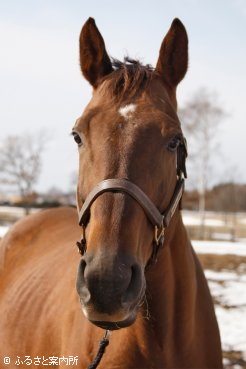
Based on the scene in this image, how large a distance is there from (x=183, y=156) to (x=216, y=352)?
118 cm

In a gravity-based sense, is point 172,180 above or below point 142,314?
above

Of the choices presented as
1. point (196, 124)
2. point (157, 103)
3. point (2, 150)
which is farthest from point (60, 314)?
point (2, 150)

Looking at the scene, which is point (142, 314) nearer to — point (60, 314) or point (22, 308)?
point (60, 314)

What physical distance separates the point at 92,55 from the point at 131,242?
48.7 inches

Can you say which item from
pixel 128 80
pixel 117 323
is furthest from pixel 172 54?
pixel 117 323

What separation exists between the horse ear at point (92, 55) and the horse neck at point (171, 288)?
92 centimetres

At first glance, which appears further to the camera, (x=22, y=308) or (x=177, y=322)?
(x=22, y=308)

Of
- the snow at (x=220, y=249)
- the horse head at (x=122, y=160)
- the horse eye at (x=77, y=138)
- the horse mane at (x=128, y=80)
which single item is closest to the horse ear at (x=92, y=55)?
the horse head at (x=122, y=160)

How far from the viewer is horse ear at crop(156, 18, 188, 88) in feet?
7.72

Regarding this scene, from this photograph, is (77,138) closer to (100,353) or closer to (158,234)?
(158,234)

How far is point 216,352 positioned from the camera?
8.05 feet

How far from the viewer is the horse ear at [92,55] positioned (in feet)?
7.73

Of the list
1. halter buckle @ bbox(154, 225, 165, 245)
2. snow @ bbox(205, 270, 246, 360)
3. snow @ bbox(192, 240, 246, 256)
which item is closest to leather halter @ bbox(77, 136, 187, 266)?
halter buckle @ bbox(154, 225, 165, 245)

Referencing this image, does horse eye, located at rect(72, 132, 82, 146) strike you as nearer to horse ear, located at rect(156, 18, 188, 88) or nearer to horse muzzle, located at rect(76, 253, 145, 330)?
horse ear, located at rect(156, 18, 188, 88)
